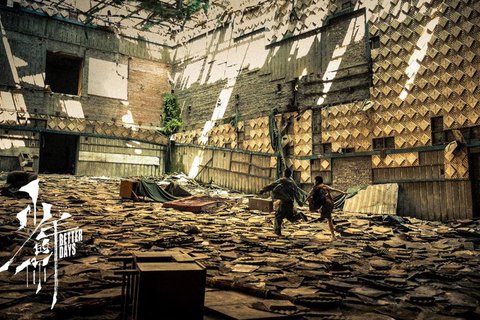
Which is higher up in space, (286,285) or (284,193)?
(284,193)

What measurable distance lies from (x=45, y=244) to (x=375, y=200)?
11012 mm

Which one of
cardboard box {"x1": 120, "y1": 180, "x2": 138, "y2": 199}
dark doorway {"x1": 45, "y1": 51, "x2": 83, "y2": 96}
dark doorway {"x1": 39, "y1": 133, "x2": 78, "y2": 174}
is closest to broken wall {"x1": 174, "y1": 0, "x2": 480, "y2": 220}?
cardboard box {"x1": 120, "y1": 180, "x2": 138, "y2": 199}

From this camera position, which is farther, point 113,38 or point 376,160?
point 113,38

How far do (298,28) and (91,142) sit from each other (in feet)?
47.0

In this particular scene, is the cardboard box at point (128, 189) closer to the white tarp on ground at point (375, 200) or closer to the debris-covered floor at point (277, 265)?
the debris-covered floor at point (277, 265)

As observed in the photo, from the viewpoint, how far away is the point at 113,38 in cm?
2278

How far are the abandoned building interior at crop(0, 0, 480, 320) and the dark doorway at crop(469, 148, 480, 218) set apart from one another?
4 cm

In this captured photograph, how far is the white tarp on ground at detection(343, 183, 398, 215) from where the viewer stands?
1238 cm

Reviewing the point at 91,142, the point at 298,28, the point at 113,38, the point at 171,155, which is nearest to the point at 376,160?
the point at 298,28

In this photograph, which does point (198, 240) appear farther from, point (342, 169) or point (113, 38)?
point (113, 38)

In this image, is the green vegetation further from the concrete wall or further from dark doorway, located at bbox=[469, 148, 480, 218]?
dark doorway, located at bbox=[469, 148, 480, 218]

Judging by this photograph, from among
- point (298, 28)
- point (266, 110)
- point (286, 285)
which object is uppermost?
point (298, 28)

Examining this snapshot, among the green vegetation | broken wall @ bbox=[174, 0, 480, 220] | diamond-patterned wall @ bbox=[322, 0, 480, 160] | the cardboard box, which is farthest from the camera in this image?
the green vegetation

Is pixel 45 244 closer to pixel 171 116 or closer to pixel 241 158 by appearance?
pixel 241 158
